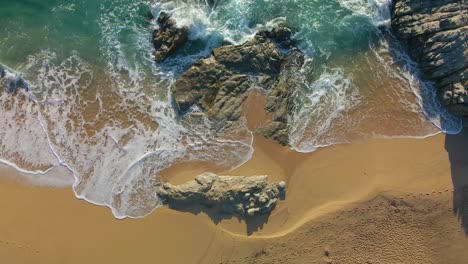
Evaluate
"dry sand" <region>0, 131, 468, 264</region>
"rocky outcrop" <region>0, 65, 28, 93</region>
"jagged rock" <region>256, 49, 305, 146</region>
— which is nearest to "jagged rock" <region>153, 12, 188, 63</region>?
"jagged rock" <region>256, 49, 305, 146</region>

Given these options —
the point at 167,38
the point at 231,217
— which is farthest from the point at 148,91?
the point at 231,217

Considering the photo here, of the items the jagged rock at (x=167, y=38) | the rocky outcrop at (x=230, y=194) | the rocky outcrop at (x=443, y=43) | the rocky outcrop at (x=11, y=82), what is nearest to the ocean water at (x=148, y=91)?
the rocky outcrop at (x=11, y=82)

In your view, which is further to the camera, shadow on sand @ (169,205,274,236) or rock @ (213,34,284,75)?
rock @ (213,34,284,75)

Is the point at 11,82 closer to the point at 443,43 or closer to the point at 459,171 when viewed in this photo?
the point at 443,43

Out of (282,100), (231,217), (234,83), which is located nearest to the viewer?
(231,217)

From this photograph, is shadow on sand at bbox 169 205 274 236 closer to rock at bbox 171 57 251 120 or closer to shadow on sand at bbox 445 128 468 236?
rock at bbox 171 57 251 120

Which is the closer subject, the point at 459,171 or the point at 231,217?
the point at 231,217

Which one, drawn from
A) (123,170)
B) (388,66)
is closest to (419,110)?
(388,66)
